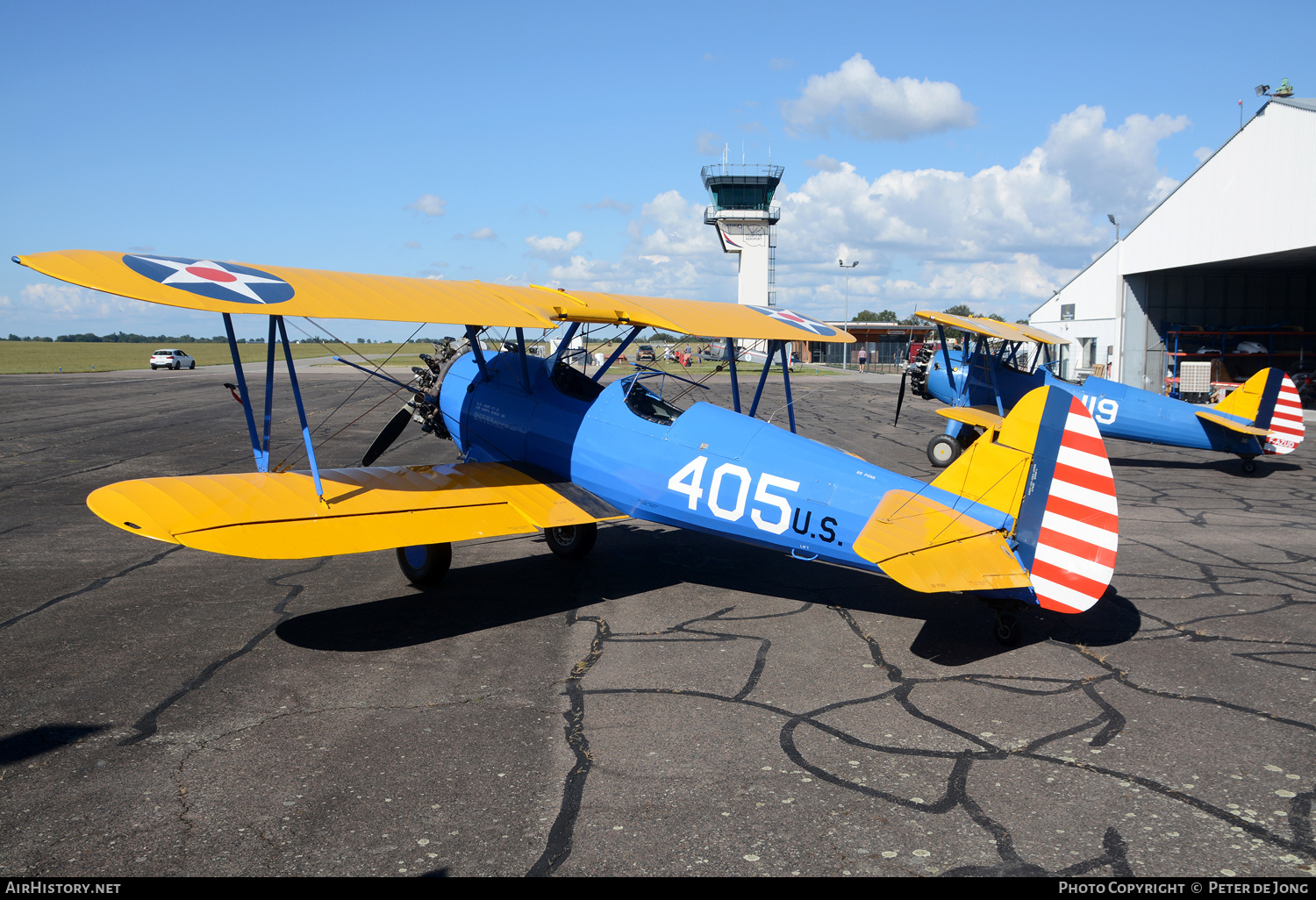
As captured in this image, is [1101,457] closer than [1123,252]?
Yes

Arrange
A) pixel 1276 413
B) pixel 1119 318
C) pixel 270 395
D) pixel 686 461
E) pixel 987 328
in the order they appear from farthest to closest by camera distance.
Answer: pixel 1119 318
pixel 987 328
pixel 1276 413
pixel 686 461
pixel 270 395

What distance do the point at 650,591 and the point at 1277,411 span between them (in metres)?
13.0

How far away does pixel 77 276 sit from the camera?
5.15 m

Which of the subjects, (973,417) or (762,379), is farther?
(973,417)

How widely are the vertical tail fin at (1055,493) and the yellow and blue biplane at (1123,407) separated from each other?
7.70 metres

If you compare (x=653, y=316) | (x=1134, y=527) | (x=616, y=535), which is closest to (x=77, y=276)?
(x=653, y=316)

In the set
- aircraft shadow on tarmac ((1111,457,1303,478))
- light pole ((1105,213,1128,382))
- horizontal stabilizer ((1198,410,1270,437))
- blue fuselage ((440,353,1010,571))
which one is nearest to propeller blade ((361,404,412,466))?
blue fuselage ((440,353,1010,571))

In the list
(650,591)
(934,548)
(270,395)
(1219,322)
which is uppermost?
(1219,322)

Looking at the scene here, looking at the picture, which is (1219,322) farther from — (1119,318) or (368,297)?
(368,297)

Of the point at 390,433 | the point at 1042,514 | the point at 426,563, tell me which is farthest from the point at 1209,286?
the point at 426,563

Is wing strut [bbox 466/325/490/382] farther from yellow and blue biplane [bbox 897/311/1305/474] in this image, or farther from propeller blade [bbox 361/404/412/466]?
yellow and blue biplane [bbox 897/311/1305/474]

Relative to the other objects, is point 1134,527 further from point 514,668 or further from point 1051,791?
point 514,668

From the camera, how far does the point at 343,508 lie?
20.7 ft

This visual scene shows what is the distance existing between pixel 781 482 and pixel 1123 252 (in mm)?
29894
